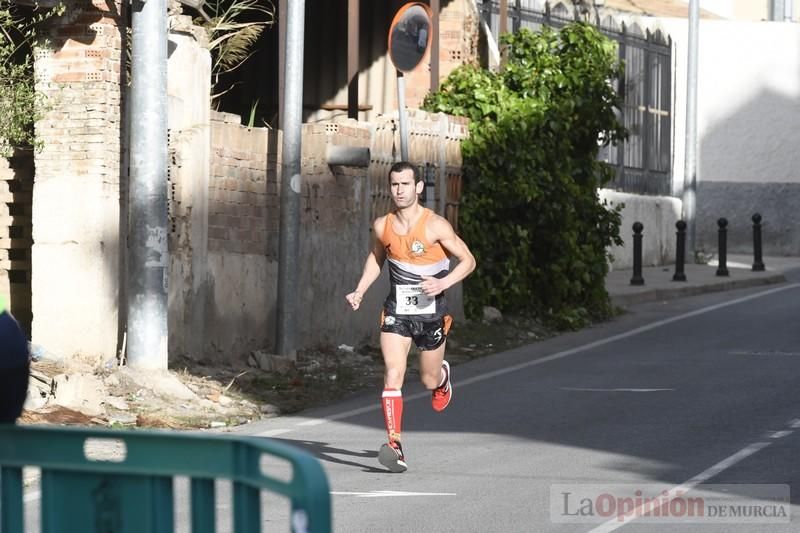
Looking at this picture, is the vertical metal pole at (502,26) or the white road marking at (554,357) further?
the vertical metal pole at (502,26)

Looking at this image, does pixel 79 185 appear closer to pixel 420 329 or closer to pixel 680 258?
pixel 420 329

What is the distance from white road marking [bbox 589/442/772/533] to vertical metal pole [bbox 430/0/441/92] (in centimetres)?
981

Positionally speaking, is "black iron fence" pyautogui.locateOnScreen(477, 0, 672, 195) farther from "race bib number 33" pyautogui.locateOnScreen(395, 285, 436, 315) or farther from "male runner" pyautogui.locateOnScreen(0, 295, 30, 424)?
"male runner" pyautogui.locateOnScreen(0, 295, 30, 424)

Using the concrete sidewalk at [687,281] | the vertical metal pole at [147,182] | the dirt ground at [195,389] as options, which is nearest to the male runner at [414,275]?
the dirt ground at [195,389]

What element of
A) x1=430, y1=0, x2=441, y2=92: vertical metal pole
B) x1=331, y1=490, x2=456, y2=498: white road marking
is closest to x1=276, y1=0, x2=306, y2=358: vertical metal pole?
x1=430, y1=0, x2=441, y2=92: vertical metal pole

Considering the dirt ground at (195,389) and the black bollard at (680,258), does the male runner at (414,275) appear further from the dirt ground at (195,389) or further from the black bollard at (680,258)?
the black bollard at (680,258)

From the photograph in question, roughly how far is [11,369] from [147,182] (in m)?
8.42

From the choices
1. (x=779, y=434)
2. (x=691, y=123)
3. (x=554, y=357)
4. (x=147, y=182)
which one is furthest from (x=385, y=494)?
(x=691, y=123)

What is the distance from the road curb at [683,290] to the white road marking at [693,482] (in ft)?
37.9

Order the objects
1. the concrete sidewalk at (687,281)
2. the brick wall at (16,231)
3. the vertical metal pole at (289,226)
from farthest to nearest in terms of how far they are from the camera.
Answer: the concrete sidewalk at (687,281), the vertical metal pole at (289,226), the brick wall at (16,231)

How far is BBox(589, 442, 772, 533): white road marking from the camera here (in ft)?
24.8

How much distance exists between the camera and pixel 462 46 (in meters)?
20.2

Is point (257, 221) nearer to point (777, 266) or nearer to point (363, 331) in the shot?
point (363, 331)

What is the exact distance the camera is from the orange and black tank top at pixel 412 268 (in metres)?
9.80
